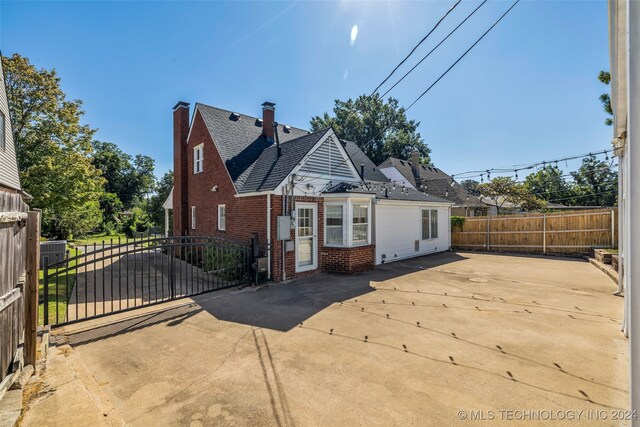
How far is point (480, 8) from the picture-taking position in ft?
22.7

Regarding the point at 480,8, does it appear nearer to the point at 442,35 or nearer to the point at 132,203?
the point at 442,35

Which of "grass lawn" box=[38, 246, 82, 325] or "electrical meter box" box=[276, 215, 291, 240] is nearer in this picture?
"grass lawn" box=[38, 246, 82, 325]

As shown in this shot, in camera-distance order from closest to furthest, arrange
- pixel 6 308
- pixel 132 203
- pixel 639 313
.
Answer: pixel 639 313 → pixel 6 308 → pixel 132 203

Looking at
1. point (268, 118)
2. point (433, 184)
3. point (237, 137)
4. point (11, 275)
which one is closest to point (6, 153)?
point (237, 137)

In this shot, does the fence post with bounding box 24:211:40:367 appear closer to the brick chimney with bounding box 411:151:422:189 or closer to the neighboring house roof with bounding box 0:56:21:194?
the neighboring house roof with bounding box 0:56:21:194

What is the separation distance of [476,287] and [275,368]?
7137 mm

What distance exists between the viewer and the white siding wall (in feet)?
43.9

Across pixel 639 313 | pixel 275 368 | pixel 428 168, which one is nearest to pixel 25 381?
pixel 275 368

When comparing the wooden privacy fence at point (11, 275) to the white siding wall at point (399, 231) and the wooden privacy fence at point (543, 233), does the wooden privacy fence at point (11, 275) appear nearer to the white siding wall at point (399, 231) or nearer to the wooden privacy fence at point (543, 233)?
the white siding wall at point (399, 231)

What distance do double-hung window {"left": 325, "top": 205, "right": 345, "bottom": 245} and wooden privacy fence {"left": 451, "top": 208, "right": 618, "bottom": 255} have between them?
11.2m

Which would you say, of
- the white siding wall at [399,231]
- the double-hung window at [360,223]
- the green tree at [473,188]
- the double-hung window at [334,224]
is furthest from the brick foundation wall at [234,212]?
the green tree at [473,188]

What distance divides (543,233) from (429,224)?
603cm

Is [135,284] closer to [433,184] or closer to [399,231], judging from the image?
[399,231]

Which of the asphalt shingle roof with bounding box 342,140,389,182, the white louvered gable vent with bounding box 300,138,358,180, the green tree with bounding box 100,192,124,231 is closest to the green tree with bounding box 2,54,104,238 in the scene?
the white louvered gable vent with bounding box 300,138,358,180
